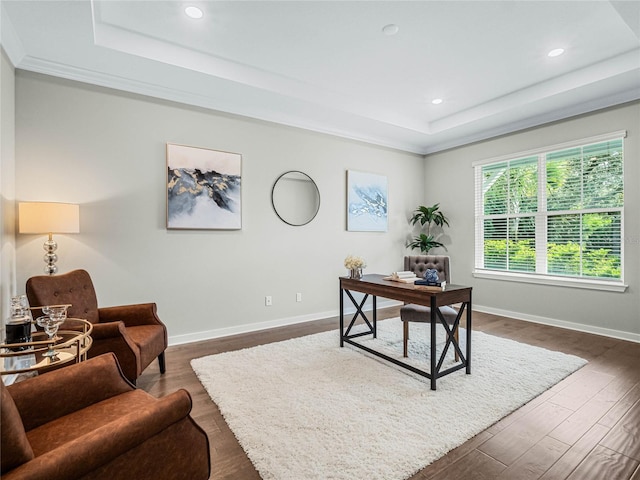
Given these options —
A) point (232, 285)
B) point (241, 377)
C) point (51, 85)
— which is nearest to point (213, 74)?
point (51, 85)

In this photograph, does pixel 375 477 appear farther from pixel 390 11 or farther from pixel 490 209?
pixel 490 209

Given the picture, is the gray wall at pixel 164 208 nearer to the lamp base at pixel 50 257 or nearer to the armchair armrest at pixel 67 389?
the lamp base at pixel 50 257

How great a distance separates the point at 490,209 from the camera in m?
4.96

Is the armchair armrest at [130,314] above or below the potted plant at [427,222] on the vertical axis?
below

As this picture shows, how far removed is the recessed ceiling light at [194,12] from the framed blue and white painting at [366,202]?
2762 millimetres

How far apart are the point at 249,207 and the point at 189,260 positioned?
0.94 m

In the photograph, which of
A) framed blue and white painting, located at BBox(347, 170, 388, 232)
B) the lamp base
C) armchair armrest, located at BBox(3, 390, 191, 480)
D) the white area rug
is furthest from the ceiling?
the white area rug

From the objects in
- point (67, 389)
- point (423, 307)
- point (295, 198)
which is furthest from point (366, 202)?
point (67, 389)

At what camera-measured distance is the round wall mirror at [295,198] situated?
13.9 feet

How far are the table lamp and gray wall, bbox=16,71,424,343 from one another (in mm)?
411

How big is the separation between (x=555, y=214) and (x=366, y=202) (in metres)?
2.51

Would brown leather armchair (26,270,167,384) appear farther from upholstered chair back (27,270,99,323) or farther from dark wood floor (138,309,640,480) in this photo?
dark wood floor (138,309,640,480)

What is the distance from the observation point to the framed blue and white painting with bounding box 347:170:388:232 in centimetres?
486

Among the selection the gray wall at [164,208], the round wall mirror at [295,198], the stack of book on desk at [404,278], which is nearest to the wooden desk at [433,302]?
the stack of book on desk at [404,278]
